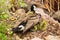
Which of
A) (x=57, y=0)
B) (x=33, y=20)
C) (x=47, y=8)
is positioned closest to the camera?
(x=33, y=20)

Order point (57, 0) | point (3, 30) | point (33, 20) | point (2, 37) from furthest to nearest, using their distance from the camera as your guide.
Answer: point (57, 0) < point (33, 20) < point (3, 30) < point (2, 37)

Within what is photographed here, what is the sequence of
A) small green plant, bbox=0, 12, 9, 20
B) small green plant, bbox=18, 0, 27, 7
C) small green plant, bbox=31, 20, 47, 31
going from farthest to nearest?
small green plant, bbox=18, 0, 27, 7
small green plant, bbox=31, 20, 47, 31
small green plant, bbox=0, 12, 9, 20

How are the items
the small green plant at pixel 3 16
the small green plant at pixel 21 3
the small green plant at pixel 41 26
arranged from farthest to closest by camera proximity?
1. the small green plant at pixel 21 3
2. the small green plant at pixel 41 26
3. the small green plant at pixel 3 16

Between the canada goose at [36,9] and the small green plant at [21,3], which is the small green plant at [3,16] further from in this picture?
the canada goose at [36,9]

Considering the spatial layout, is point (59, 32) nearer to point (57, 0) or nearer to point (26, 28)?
point (26, 28)

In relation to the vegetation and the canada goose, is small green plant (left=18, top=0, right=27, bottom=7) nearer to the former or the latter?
the vegetation

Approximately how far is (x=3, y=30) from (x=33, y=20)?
67cm

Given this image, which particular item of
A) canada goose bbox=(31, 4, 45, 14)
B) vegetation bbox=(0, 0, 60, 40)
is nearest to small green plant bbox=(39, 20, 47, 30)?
vegetation bbox=(0, 0, 60, 40)

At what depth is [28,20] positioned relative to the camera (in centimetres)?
448

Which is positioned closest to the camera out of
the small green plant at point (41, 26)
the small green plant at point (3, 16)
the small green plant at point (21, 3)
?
the small green plant at point (3, 16)

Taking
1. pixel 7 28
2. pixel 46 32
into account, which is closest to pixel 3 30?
pixel 7 28

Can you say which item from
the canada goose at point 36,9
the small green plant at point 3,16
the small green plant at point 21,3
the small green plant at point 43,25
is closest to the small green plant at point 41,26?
the small green plant at point 43,25

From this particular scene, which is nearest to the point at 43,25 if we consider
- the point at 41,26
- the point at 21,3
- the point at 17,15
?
the point at 41,26

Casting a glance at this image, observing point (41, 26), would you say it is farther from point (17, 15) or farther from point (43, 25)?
point (17, 15)
